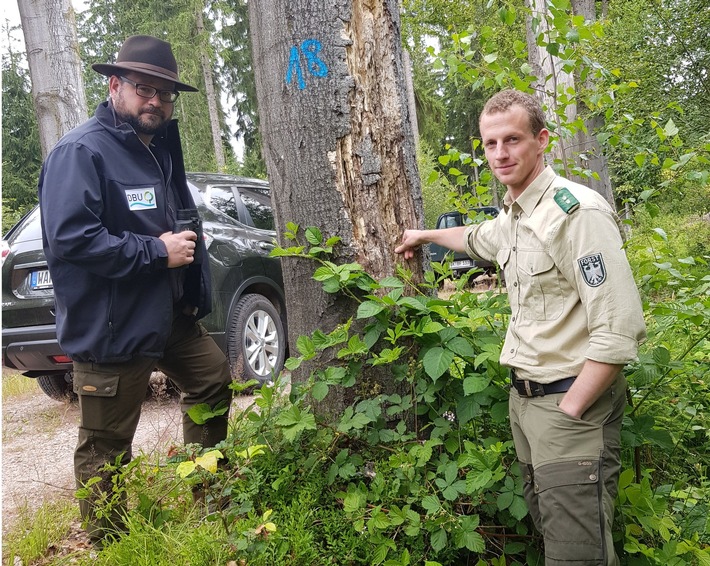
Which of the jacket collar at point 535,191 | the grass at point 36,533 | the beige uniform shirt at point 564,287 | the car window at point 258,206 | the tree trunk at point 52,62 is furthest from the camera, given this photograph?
the tree trunk at point 52,62

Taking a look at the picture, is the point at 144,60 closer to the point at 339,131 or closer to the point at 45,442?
the point at 339,131

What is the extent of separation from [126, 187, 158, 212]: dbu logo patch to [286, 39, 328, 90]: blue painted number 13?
0.94 meters

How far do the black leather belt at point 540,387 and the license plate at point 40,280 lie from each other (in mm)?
4142

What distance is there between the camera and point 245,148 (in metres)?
27.1

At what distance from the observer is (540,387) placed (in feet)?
6.85

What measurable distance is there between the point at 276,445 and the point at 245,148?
26018 millimetres

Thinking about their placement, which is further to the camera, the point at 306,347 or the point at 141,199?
the point at 141,199

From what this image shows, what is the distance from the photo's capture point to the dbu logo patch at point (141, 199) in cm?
281

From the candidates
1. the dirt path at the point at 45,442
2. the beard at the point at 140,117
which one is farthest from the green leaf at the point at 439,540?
the beard at the point at 140,117

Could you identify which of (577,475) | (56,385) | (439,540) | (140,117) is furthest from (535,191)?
(56,385)

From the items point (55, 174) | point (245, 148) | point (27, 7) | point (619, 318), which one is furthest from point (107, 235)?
point (245, 148)

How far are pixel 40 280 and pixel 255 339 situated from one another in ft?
6.27

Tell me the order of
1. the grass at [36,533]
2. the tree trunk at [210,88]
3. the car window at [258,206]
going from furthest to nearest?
the tree trunk at [210,88] < the car window at [258,206] < the grass at [36,533]

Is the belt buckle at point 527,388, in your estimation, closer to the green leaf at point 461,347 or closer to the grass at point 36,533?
the green leaf at point 461,347
